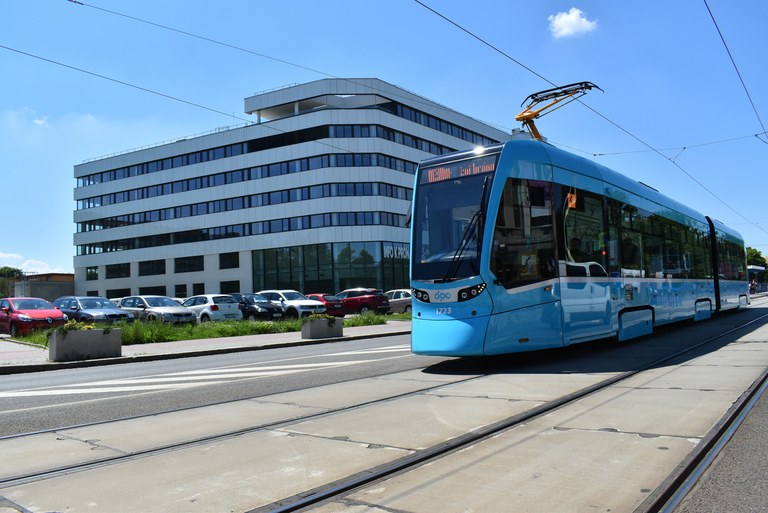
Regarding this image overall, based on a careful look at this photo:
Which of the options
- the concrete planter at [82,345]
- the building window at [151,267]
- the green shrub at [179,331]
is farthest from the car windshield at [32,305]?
the building window at [151,267]

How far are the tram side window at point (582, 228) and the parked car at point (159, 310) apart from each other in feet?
56.4

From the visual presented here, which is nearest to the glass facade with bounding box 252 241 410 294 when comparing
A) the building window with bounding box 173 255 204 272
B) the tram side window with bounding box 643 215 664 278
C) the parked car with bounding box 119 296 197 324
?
the building window with bounding box 173 255 204 272

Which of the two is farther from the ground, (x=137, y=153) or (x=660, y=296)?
(x=137, y=153)

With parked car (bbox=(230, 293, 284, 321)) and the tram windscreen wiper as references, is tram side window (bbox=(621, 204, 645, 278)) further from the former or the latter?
parked car (bbox=(230, 293, 284, 321))


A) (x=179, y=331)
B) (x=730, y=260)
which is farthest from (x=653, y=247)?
(x=179, y=331)

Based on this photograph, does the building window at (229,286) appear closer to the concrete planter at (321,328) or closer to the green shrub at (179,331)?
the green shrub at (179,331)

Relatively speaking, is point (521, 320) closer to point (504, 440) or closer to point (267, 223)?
point (504, 440)

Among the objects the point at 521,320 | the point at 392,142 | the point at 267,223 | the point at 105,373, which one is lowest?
the point at 105,373

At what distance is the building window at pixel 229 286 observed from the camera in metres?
59.1

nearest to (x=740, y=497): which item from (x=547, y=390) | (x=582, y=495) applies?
(x=582, y=495)

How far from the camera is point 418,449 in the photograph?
479 centimetres

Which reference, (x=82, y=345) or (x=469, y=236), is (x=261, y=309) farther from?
(x=469, y=236)

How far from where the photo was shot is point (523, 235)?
9.40 metres

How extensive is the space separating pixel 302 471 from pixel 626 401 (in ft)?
12.9
